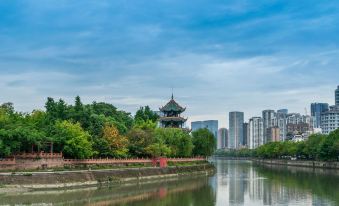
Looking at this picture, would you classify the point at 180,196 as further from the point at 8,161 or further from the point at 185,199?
the point at 8,161

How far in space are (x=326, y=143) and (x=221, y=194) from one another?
65.5 m

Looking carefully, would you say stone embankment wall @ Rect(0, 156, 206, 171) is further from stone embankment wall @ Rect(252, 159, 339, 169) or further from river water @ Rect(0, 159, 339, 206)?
stone embankment wall @ Rect(252, 159, 339, 169)

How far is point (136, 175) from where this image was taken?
67.9 meters

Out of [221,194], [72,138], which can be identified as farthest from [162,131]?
[221,194]

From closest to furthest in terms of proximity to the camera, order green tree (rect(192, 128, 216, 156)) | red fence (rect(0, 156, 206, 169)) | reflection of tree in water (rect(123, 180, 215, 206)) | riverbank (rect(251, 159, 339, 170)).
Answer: reflection of tree in water (rect(123, 180, 215, 206)), red fence (rect(0, 156, 206, 169)), green tree (rect(192, 128, 216, 156)), riverbank (rect(251, 159, 339, 170))

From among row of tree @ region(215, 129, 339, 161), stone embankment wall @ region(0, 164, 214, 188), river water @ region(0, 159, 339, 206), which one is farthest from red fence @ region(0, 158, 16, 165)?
row of tree @ region(215, 129, 339, 161)

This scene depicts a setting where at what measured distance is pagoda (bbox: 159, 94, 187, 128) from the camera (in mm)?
106750

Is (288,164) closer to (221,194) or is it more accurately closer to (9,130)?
(221,194)

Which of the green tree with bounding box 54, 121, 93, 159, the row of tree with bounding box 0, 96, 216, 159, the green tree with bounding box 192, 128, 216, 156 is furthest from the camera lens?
the green tree with bounding box 192, 128, 216, 156

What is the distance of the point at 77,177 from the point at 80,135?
6.61 meters

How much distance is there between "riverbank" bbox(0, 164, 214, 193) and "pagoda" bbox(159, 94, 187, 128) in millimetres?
28613

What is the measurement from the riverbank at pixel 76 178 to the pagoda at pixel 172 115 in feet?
93.9

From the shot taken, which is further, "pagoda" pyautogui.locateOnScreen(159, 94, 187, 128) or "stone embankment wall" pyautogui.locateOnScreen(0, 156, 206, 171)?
"pagoda" pyautogui.locateOnScreen(159, 94, 187, 128)

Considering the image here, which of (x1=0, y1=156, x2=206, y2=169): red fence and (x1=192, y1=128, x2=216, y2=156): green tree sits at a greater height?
(x1=192, y1=128, x2=216, y2=156): green tree
